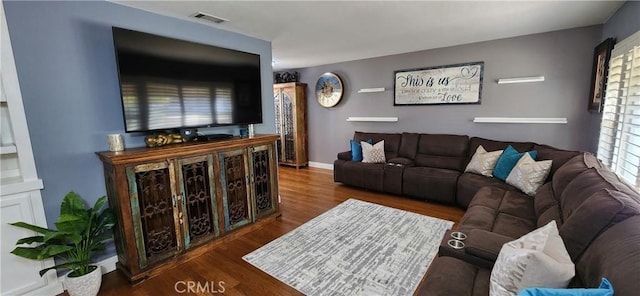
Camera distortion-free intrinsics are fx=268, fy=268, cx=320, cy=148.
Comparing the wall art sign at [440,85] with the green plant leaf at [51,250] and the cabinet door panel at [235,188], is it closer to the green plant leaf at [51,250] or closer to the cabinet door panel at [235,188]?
the cabinet door panel at [235,188]

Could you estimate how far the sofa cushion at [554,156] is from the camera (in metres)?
2.67

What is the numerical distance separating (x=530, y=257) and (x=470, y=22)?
277 cm

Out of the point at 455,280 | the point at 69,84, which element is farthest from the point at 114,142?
the point at 455,280

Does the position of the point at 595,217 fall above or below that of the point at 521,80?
below

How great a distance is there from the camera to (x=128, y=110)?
2.20m

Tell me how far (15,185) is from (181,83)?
1349mm

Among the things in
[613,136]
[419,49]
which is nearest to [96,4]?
[419,49]

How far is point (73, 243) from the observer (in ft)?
6.62

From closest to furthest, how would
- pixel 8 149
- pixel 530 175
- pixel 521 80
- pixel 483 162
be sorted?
pixel 8 149, pixel 530 175, pixel 483 162, pixel 521 80

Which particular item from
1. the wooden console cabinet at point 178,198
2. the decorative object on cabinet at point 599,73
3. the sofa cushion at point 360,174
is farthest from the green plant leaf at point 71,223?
the decorative object on cabinet at point 599,73

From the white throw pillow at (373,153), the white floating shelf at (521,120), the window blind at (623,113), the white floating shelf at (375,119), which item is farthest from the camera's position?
the white floating shelf at (375,119)

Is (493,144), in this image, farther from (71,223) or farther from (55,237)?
(55,237)

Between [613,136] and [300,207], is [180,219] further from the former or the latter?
[613,136]

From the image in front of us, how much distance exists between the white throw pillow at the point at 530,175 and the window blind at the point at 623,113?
0.49m
